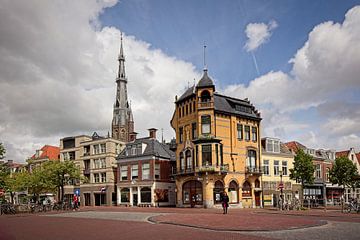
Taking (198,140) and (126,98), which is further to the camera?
(126,98)

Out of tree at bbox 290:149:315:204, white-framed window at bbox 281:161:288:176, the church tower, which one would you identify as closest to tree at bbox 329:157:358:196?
white-framed window at bbox 281:161:288:176

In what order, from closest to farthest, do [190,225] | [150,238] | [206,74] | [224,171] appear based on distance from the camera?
[150,238] → [190,225] → [224,171] → [206,74]

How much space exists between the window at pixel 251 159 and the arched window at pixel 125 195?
2029cm

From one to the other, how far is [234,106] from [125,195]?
23.0 m

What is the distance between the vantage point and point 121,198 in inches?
2382

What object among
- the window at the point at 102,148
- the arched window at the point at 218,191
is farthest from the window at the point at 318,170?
the window at the point at 102,148

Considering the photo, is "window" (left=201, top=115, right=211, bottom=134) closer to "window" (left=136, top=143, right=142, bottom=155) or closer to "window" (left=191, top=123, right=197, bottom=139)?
"window" (left=191, top=123, right=197, bottom=139)

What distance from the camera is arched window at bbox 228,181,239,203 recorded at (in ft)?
155

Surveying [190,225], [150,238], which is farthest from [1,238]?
[190,225]

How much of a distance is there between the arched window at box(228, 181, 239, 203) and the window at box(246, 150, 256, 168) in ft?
12.0

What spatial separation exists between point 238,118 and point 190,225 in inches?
1235

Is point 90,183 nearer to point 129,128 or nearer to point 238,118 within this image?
point 238,118

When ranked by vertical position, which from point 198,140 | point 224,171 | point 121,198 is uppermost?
point 198,140

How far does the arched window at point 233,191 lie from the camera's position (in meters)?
47.3
